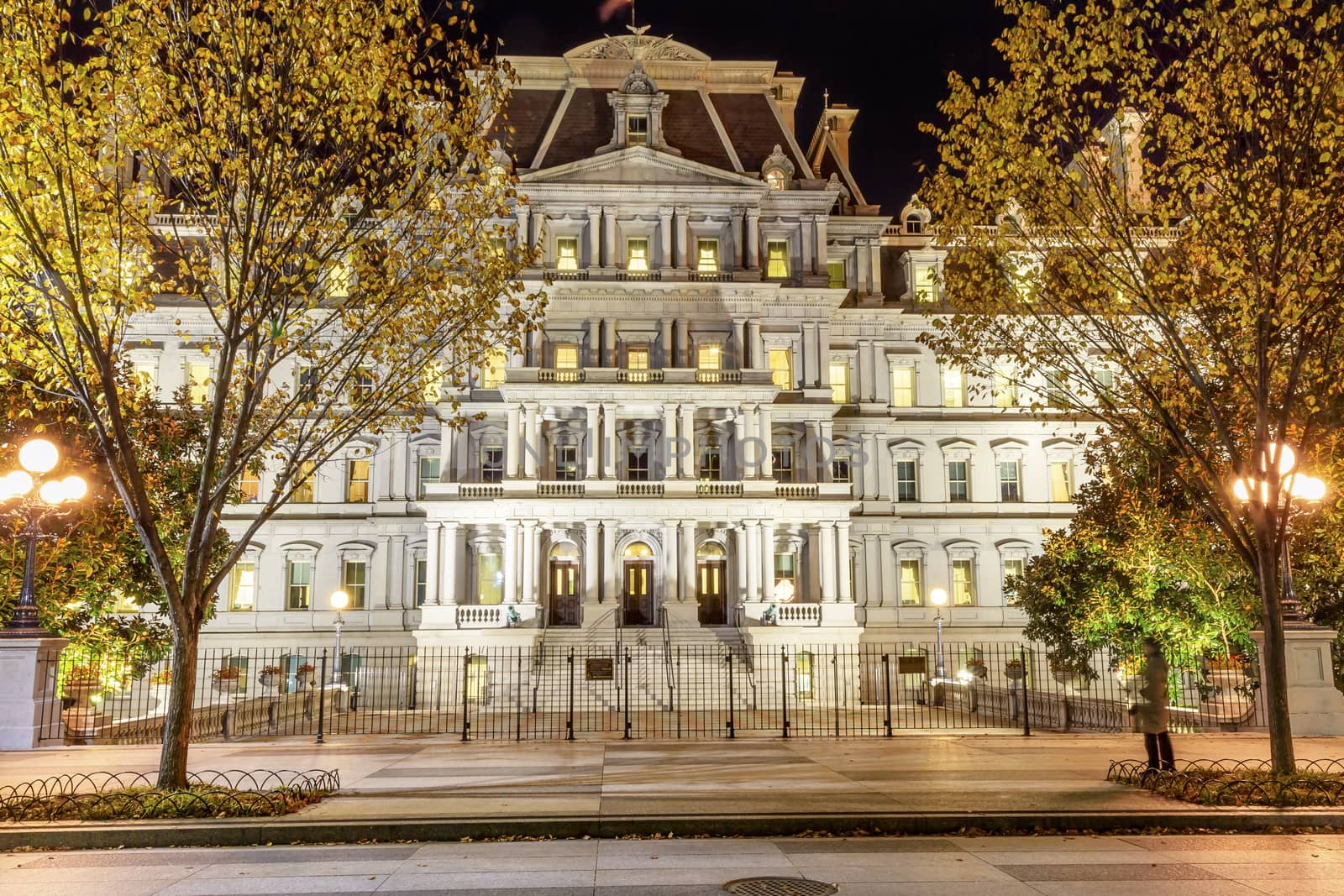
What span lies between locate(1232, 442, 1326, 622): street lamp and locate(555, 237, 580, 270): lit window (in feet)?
101

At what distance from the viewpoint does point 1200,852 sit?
10461mm

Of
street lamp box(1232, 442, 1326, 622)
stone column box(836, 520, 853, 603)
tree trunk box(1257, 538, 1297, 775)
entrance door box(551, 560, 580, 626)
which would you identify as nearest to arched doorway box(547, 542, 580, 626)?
entrance door box(551, 560, 580, 626)

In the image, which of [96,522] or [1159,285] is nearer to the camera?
[1159,285]

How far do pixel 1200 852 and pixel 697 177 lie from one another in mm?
36996

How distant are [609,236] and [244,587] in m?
22.4

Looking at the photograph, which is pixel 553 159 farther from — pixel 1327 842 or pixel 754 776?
pixel 1327 842

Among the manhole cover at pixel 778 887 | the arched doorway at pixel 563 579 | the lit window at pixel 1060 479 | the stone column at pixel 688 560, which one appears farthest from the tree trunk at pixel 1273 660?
the lit window at pixel 1060 479

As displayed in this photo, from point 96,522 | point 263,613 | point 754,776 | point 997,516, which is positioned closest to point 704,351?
point 997,516

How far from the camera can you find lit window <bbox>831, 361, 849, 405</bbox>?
47656mm

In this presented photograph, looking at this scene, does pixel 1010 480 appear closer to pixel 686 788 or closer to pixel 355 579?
pixel 355 579

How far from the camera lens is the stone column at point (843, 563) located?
4041 cm

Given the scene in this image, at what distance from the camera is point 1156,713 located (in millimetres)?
13789

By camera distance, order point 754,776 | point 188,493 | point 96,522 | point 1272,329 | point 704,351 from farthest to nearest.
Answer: point 704,351
point 188,493
point 96,522
point 1272,329
point 754,776

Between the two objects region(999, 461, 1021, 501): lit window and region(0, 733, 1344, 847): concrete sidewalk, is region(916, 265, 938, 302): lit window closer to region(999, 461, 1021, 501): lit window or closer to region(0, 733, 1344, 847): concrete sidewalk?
region(999, 461, 1021, 501): lit window
